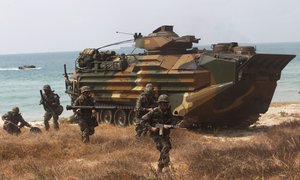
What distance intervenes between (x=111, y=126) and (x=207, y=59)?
434 cm

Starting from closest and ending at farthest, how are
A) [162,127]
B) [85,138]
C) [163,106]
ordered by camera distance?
[162,127], [163,106], [85,138]

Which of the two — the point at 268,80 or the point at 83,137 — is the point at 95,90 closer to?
the point at 83,137

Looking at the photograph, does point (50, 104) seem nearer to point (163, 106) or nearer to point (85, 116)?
point (85, 116)

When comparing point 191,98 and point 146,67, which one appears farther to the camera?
point 146,67

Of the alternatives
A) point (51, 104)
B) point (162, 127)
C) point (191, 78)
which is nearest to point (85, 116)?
point (51, 104)

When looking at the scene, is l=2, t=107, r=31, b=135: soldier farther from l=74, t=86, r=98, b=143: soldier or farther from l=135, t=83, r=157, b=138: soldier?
l=135, t=83, r=157, b=138: soldier

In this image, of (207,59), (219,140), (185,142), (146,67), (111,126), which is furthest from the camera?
(111,126)

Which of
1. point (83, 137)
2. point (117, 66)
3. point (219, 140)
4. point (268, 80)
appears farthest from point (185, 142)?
point (117, 66)

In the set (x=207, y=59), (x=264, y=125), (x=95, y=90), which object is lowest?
(x=264, y=125)

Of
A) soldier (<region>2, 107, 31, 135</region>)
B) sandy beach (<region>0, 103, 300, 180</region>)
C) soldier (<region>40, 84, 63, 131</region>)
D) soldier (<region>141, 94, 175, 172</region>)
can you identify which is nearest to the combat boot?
sandy beach (<region>0, 103, 300, 180</region>)

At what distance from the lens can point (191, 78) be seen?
1459 cm

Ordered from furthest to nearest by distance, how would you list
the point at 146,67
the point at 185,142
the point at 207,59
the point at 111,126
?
the point at 111,126 → the point at 146,67 → the point at 207,59 → the point at 185,142

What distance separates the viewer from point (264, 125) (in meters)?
17.2

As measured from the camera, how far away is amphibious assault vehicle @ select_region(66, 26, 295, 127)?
A: 46.7ft
